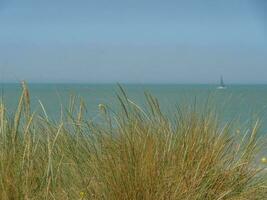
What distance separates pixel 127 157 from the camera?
2674 millimetres

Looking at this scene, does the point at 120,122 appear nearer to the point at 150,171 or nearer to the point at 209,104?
the point at 150,171

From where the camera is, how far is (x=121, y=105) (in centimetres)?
299

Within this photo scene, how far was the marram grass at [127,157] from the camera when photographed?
260 cm

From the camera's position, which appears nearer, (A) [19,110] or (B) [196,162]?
(A) [19,110]

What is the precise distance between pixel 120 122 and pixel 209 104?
702 mm

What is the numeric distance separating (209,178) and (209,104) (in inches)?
26.5

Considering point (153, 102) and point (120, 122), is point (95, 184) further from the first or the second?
point (153, 102)

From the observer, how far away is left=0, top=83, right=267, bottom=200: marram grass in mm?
2600

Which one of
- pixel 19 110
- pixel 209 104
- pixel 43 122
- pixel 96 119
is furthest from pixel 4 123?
pixel 209 104

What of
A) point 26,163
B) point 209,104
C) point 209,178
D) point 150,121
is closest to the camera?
point 26,163

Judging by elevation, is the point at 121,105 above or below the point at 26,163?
above

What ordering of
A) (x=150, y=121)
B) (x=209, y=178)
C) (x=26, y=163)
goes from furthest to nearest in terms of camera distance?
1. (x=150, y=121)
2. (x=209, y=178)
3. (x=26, y=163)


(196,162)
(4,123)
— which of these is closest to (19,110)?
(4,123)

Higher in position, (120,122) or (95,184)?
(120,122)
